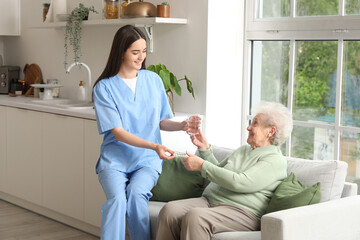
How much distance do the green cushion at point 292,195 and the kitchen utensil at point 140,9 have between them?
1.65 metres

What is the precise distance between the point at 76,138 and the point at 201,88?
0.96 meters

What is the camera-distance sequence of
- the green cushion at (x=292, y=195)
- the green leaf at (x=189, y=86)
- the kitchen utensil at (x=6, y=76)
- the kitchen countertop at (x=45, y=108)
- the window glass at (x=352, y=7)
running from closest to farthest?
the green cushion at (x=292, y=195), the window glass at (x=352, y=7), the green leaf at (x=189, y=86), the kitchen countertop at (x=45, y=108), the kitchen utensil at (x=6, y=76)

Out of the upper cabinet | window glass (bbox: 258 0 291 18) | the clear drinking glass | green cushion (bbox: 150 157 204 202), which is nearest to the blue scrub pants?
green cushion (bbox: 150 157 204 202)

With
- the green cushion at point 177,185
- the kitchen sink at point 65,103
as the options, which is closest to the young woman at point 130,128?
the green cushion at point 177,185

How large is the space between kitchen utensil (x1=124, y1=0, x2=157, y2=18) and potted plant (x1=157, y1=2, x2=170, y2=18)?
6 cm

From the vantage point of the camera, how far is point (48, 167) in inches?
175

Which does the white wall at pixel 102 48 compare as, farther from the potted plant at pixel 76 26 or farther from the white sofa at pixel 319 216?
the white sofa at pixel 319 216

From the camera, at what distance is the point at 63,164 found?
4.31 metres

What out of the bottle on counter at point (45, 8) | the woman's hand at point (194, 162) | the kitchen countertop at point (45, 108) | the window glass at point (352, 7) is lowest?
the woman's hand at point (194, 162)

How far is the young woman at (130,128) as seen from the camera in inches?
116

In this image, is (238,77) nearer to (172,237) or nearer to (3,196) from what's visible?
(172,237)

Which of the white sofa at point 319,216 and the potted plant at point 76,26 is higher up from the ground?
the potted plant at point 76,26

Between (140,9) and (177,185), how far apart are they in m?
1.30

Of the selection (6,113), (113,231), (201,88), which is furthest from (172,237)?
(6,113)
